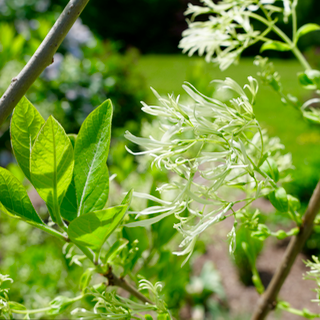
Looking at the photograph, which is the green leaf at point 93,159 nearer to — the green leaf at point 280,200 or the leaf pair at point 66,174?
the leaf pair at point 66,174

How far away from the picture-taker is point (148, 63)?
28.6ft

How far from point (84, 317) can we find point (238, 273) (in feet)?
6.72

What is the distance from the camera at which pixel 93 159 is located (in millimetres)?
319

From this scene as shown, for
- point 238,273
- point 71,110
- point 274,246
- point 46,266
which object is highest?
point 71,110

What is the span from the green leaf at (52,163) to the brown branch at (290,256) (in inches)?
13.1

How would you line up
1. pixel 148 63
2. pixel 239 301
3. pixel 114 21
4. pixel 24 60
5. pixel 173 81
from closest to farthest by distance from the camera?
pixel 239 301 < pixel 24 60 < pixel 173 81 < pixel 148 63 < pixel 114 21

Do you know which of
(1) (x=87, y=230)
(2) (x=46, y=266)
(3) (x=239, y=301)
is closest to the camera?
(1) (x=87, y=230)

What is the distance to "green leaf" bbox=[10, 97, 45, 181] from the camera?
31cm

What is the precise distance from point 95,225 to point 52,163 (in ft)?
0.22

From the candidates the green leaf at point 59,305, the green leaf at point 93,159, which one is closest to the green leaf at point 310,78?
the green leaf at point 93,159

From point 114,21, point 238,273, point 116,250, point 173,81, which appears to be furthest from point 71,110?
point 114,21

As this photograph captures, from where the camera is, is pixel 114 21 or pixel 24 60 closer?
pixel 24 60

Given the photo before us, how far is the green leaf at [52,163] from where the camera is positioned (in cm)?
28

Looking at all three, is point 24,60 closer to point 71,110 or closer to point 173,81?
point 71,110
